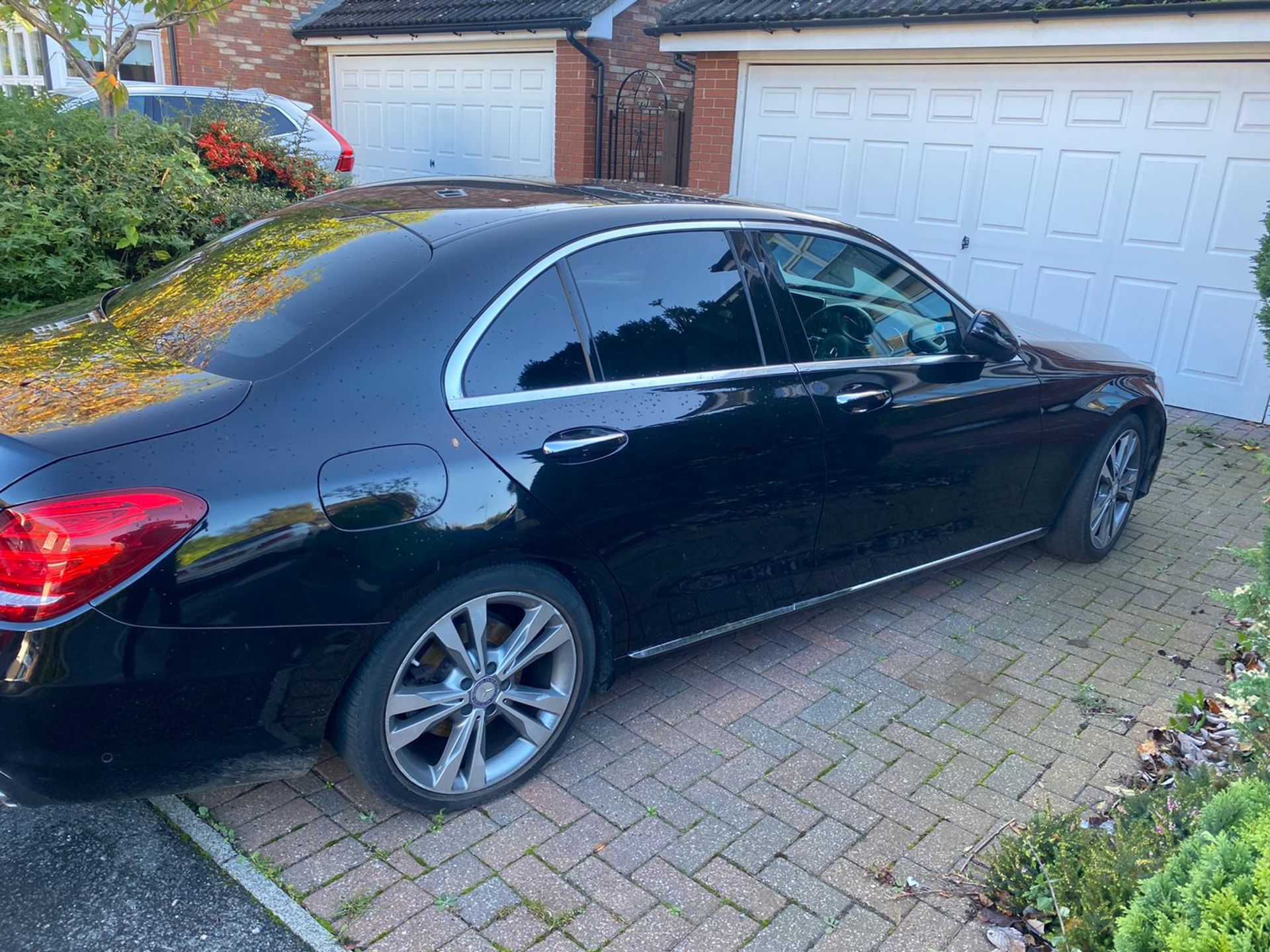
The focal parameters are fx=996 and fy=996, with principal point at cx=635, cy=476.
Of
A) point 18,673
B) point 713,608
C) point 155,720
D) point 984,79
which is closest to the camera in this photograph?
point 18,673

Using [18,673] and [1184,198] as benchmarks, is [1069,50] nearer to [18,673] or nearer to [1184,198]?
[1184,198]

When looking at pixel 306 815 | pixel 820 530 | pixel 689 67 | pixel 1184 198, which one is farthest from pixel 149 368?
pixel 689 67

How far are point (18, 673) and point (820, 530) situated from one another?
2.48 meters

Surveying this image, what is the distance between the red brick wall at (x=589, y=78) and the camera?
11812 mm

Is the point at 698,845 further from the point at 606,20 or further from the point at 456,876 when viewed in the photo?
the point at 606,20

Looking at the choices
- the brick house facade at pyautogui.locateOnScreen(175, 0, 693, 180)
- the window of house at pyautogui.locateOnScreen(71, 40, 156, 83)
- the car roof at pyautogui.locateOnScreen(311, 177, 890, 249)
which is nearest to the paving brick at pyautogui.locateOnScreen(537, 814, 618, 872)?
the car roof at pyautogui.locateOnScreen(311, 177, 890, 249)

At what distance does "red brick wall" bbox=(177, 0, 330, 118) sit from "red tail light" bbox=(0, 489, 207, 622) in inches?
578

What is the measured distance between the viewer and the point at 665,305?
326 centimetres

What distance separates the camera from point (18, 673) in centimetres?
216

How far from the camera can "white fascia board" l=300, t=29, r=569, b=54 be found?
12.1 metres

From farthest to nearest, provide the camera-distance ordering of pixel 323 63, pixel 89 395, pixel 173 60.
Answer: pixel 323 63
pixel 173 60
pixel 89 395

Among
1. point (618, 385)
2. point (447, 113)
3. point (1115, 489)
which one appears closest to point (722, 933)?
point (618, 385)

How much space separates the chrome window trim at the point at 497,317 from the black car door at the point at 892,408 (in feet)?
1.67

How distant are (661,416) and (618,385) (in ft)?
0.55
